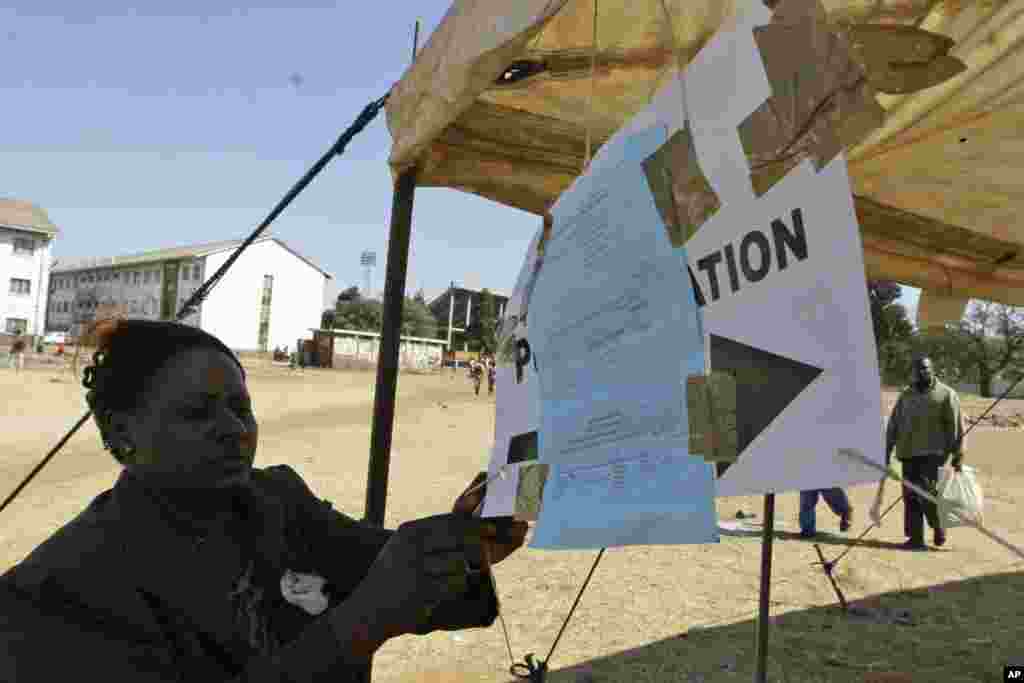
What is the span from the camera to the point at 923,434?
268 inches

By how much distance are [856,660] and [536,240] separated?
3.72 meters

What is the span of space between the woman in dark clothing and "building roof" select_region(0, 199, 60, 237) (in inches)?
2414

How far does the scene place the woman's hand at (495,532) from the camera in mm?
1512

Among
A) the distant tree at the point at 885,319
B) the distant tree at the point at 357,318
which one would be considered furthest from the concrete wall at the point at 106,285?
the distant tree at the point at 885,319

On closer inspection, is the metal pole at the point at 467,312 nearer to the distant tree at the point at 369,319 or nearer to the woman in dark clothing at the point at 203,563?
the distant tree at the point at 369,319

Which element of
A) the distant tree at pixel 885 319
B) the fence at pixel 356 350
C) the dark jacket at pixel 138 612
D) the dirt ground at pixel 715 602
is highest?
the fence at pixel 356 350

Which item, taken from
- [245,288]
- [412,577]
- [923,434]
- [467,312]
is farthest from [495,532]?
[467,312]

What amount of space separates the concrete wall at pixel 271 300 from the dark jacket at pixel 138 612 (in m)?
63.1

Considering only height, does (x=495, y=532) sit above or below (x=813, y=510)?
above

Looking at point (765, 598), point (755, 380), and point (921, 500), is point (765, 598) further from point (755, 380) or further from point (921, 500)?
point (921, 500)

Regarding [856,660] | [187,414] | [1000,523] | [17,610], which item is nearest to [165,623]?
[17,610]

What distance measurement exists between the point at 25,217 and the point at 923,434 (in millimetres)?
61759

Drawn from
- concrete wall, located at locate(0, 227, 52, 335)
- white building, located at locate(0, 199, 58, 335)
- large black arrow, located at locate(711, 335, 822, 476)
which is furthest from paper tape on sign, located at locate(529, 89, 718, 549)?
concrete wall, located at locate(0, 227, 52, 335)

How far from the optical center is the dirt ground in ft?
13.1
